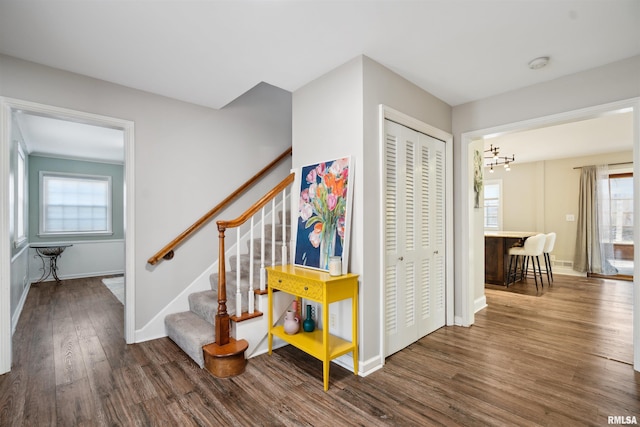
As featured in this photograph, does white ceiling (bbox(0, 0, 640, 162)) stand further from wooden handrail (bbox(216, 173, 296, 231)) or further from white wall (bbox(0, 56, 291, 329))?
wooden handrail (bbox(216, 173, 296, 231))

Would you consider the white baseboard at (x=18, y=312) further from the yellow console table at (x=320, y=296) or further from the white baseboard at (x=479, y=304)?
the white baseboard at (x=479, y=304)

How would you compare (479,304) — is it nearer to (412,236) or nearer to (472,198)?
(472,198)

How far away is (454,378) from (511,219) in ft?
21.6

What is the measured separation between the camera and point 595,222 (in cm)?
652

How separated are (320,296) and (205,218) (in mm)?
1882

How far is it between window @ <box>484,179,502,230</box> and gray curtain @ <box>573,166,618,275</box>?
1.62 m

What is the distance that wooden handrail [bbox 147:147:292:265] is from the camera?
3.16m

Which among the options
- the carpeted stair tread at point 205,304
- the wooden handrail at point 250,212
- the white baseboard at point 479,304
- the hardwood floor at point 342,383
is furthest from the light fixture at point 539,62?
the carpeted stair tread at point 205,304

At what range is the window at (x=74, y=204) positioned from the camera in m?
6.24

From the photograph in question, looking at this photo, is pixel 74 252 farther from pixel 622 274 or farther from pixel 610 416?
pixel 622 274

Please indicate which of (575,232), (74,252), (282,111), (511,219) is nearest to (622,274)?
(575,232)

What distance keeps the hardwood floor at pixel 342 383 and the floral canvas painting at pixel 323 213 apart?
92 centimetres

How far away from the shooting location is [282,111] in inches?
168

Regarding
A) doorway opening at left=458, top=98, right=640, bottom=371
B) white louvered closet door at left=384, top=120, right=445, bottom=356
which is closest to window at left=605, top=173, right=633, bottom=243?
doorway opening at left=458, top=98, right=640, bottom=371
